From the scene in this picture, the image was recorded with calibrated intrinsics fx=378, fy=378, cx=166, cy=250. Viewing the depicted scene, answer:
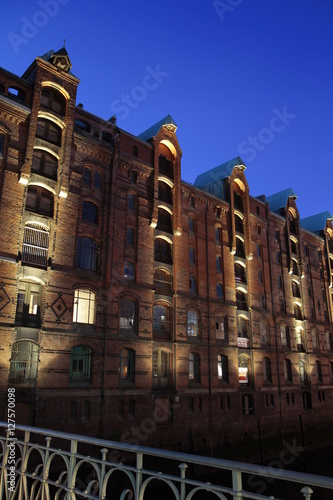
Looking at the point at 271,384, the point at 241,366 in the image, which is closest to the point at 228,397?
the point at 241,366

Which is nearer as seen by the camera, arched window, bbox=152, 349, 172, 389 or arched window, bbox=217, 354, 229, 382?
arched window, bbox=152, 349, 172, 389

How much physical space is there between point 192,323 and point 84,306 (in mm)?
8863

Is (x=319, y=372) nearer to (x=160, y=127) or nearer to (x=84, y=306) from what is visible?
(x=84, y=306)

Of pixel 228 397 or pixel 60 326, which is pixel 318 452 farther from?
pixel 60 326

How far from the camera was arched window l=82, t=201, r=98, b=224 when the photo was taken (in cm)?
2278

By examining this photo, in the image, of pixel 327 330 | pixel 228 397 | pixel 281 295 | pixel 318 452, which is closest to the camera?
pixel 228 397

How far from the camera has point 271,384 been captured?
3170 cm

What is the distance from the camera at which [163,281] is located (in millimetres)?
26109

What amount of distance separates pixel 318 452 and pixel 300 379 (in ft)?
20.5

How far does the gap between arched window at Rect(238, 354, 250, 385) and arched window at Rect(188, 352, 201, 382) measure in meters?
4.71

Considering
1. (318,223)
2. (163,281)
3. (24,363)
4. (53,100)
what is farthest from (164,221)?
(318,223)

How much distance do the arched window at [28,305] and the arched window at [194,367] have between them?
37.2 ft

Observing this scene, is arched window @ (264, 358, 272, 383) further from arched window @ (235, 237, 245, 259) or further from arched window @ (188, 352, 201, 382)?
arched window @ (235, 237, 245, 259)

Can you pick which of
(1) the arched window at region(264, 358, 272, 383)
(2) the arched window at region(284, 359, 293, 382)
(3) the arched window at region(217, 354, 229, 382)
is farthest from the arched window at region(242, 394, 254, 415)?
(2) the arched window at region(284, 359, 293, 382)
